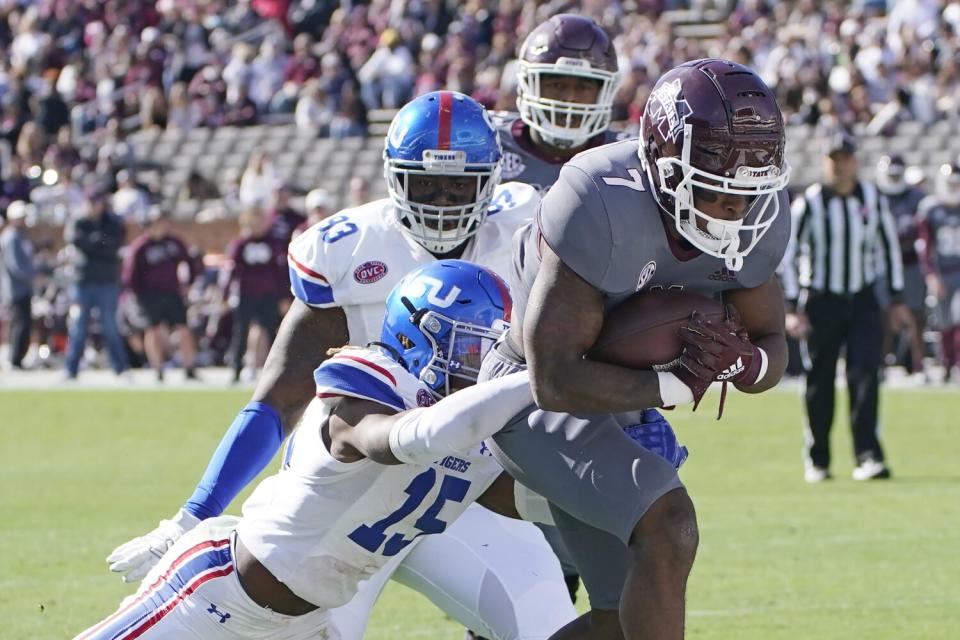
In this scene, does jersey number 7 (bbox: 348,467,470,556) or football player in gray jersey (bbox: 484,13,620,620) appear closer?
jersey number 7 (bbox: 348,467,470,556)

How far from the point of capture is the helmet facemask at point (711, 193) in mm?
3533

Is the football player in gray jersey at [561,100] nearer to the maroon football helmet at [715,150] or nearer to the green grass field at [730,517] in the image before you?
the green grass field at [730,517]

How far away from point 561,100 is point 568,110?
0.29 ft

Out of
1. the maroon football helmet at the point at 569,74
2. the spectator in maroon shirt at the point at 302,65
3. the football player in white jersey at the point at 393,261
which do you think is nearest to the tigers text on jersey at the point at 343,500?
the football player in white jersey at the point at 393,261

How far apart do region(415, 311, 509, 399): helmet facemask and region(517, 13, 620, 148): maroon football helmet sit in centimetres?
225

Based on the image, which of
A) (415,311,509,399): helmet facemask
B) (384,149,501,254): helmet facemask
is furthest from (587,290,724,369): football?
(384,149,501,254): helmet facemask

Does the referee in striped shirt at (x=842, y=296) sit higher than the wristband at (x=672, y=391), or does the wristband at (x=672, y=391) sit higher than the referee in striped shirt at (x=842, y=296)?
the wristband at (x=672, y=391)

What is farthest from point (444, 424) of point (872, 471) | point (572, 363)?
point (872, 471)

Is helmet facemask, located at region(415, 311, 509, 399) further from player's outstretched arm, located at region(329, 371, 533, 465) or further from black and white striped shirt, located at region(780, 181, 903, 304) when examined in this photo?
black and white striped shirt, located at region(780, 181, 903, 304)

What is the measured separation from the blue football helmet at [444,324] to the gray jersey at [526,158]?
74.3 inches

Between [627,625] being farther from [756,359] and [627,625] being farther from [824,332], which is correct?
[824,332]

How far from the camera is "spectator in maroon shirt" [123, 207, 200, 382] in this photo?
50.4 ft

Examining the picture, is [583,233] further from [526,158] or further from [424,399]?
[526,158]

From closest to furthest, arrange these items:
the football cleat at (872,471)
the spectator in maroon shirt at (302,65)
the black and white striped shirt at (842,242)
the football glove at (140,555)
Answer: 1. the football glove at (140,555)
2. the football cleat at (872,471)
3. the black and white striped shirt at (842,242)
4. the spectator in maroon shirt at (302,65)
